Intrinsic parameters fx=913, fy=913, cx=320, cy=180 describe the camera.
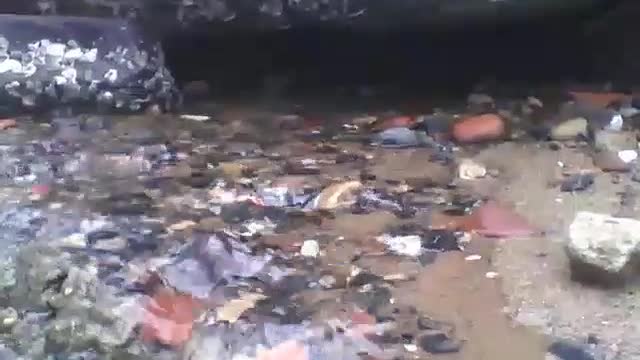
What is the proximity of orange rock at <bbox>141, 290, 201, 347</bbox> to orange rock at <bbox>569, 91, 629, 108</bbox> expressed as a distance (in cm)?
119

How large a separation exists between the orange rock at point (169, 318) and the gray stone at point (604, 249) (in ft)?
1.76

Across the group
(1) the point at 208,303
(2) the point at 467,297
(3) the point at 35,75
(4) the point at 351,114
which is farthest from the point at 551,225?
(3) the point at 35,75

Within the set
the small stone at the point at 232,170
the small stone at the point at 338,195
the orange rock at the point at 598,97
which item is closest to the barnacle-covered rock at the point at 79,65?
the small stone at the point at 232,170

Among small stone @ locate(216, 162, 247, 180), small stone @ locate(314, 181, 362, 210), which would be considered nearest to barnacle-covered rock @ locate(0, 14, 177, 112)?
small stone @ locate(216, 162, 247, 180)

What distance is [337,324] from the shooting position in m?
1.21

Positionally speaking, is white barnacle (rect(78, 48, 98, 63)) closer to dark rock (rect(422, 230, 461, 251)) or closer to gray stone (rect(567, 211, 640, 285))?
dark rock (rect(422, 230, 461, 251))

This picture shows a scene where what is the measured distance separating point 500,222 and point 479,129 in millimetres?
469

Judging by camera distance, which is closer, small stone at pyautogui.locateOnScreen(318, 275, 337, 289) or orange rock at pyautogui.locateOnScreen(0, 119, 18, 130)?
small stone at pyautogui.locateOnScreen(318, 275, 337, 289)

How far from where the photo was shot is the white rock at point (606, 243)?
1247mm

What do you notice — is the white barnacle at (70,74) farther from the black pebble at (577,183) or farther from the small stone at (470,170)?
the black pebble at (577,183)

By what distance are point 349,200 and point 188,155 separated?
411 mm

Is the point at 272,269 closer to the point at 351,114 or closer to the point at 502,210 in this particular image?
the point at 502,210

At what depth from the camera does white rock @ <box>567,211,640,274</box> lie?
1.25 meters

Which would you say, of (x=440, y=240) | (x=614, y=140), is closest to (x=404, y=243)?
(x=440, y=240)
